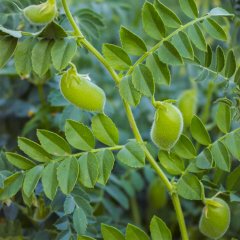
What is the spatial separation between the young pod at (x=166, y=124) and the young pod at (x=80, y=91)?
0.23 ft

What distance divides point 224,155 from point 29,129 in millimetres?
398

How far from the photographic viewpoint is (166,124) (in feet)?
2.25

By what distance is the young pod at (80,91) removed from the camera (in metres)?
0.68

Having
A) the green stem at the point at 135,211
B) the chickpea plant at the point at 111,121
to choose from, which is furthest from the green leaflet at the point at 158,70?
the green stem at the point at 135,211

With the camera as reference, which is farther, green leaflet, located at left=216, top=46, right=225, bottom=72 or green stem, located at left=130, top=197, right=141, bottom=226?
green stem, located at left=130, top=197, right=141, bottom=226

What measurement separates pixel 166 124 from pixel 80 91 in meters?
0.11

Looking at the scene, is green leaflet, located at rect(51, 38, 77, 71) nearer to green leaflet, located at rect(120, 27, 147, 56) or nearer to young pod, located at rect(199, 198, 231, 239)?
green leaflet, located at rect(120, 27, 147, 56)

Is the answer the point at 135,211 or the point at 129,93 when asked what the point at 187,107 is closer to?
the point at 135,211

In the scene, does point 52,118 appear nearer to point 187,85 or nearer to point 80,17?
point 80,17

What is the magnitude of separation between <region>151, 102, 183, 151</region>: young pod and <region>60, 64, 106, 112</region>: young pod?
71mm

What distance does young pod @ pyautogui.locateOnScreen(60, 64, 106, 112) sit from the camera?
678 millimetres

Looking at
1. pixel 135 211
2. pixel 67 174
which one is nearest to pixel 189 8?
pixel 67 174

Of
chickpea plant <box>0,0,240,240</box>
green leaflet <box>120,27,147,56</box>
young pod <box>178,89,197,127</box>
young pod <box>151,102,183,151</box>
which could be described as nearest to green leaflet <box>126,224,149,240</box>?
chickpea plant <box>0,0,240,240</box>

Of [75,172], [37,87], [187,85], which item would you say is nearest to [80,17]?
[37,87]
